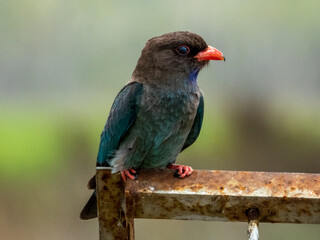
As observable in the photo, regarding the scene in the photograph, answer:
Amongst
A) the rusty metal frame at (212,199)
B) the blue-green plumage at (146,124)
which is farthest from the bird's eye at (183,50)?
the rusty metal frame at (212,199)

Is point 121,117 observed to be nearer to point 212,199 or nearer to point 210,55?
point 210,55

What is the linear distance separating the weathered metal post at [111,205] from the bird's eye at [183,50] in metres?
1.15

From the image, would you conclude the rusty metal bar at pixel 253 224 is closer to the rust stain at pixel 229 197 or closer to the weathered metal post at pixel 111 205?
the rust stain at pixel 229 197

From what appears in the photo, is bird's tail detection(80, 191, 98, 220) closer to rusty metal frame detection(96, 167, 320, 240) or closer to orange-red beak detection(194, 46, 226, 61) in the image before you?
rusty metal frame detection(96, 167, 320, 240)

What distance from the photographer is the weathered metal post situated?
2.10m

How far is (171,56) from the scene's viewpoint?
308 cm

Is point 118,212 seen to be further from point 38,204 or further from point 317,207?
point 38,204

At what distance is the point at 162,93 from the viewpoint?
9.89ft

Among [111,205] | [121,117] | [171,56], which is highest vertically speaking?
[171,56]

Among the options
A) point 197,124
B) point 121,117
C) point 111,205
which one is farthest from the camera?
point 197,124

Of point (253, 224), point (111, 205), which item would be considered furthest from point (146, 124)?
point (253, 224)

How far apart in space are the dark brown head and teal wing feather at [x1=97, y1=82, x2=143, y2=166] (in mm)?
105

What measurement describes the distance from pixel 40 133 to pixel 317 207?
3.22 metres

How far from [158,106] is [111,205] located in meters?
0.96
